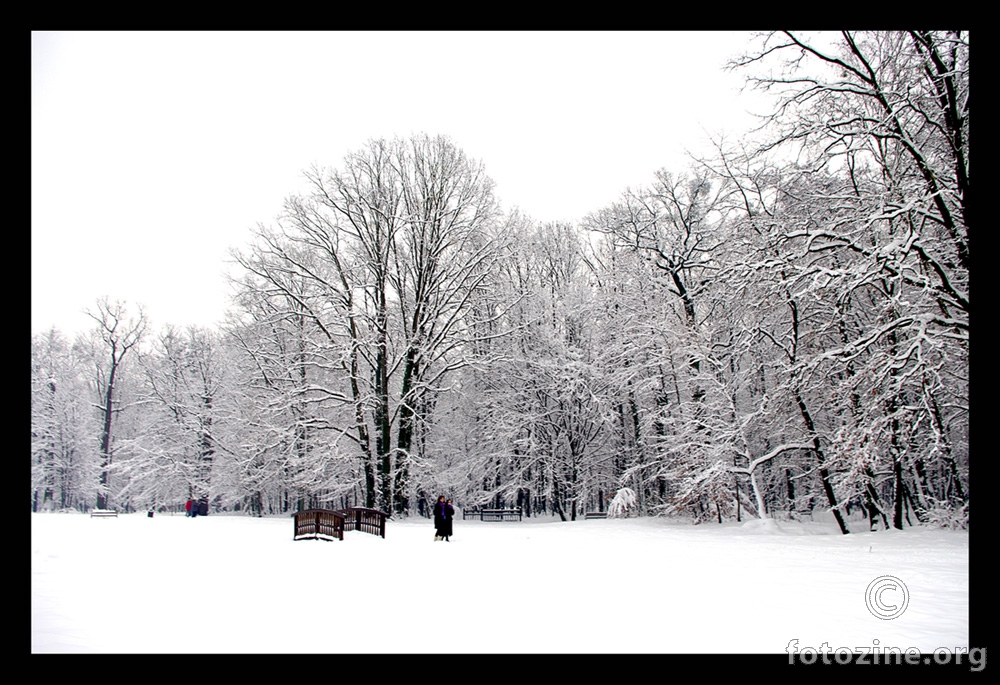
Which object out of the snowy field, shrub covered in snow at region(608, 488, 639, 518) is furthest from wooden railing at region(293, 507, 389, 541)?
shrub covered in snow at region(608, 488, 639, 518)

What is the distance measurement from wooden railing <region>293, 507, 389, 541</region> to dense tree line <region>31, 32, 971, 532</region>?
7.02 metres

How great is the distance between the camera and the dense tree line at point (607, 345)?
559 inches

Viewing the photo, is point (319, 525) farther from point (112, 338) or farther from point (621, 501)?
point (112, 338)

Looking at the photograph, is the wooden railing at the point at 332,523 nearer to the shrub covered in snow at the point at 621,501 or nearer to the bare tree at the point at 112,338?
the shrub covered in snow at the point at 621,501

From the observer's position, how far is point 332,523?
1678cm

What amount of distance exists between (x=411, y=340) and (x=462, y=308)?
12.6 ft

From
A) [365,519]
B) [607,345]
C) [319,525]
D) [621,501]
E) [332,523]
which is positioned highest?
[607,345]

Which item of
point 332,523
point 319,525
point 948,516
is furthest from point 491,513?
point 948,516

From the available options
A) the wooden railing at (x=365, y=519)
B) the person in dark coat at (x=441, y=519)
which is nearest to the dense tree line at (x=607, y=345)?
the wooden railing at (x=365, y=519)

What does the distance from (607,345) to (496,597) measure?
70.1 ft

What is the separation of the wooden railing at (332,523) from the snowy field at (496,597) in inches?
43.1

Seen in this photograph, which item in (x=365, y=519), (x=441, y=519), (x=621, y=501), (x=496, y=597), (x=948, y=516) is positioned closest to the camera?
(x=496, y=597)
